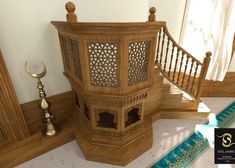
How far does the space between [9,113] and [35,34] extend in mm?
→ 919

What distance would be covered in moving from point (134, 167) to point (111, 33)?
1427mm

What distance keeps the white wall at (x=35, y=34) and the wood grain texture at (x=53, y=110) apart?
0.08 m

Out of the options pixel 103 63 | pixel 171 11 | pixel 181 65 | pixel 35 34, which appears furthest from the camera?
pixel 171 11

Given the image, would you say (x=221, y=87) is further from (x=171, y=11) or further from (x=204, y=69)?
(x=171, y=11)

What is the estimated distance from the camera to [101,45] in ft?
4.57

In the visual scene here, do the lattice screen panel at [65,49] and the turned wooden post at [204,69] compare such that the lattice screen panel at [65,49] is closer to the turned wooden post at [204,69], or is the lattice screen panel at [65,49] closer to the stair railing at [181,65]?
the stair railing at [181,65]

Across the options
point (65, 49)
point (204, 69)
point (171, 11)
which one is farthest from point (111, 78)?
point (171, 11)

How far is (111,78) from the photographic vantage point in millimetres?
1512

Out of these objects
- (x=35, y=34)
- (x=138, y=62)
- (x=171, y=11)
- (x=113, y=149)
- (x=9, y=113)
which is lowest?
(x=113, y=149)

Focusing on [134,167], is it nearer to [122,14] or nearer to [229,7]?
[122,14]

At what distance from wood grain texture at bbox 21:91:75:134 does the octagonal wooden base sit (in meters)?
0.38

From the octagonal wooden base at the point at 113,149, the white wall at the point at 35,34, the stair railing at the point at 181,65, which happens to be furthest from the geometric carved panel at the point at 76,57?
the stair railing at the point at 181,65

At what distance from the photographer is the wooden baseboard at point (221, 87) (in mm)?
3018

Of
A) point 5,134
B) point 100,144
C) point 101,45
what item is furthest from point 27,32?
point 100,144
